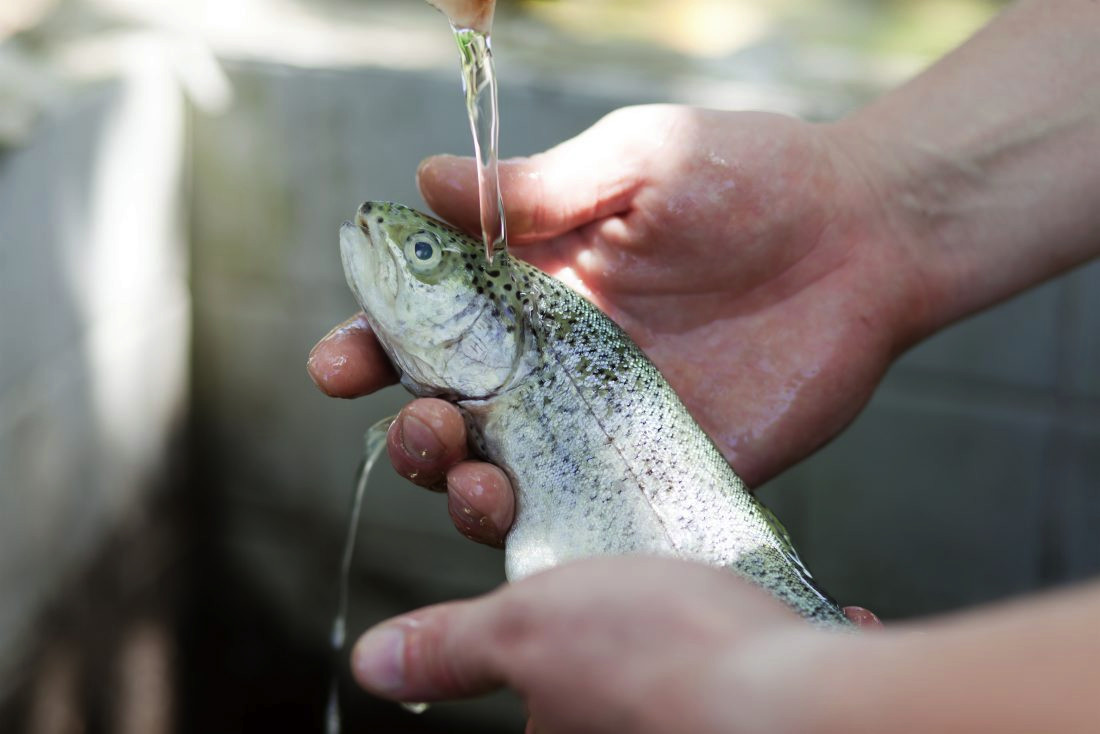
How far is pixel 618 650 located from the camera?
→ 41.1 inches

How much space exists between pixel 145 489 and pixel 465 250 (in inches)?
77.7

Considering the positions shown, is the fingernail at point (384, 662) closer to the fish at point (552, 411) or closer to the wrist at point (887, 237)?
the fish at point (552, 411)

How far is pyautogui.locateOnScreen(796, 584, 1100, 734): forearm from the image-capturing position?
812 millimetres

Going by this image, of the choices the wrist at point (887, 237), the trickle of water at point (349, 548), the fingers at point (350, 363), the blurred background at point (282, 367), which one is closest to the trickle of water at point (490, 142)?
the fingers at point (350, 363)

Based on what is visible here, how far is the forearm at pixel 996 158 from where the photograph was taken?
202 centimetres

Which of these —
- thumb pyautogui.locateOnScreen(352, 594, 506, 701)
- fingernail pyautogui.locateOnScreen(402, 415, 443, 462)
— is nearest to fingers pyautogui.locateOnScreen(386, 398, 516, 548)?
fingernail pyautogui.locateOnScreen(402, 415, 443, 462)

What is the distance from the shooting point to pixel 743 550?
62.1 inches

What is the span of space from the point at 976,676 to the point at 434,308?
0.95 meters

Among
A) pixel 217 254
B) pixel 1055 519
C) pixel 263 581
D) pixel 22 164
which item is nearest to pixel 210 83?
pixel 217 254

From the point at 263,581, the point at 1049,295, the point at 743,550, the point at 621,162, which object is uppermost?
the point at 621,162

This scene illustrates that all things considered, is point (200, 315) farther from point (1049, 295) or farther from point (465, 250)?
point (1049, 295)

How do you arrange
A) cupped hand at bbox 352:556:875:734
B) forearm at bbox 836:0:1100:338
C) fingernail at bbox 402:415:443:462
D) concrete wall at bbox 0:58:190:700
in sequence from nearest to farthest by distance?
cupped hand at bbox 352:556:875:734 → fingernail at bbox 402:415:443:462 → forearm at bbox 836:0:1100:338 → concrete wall at bbox 0:58:190:700

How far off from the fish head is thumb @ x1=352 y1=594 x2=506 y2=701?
19.5 inches

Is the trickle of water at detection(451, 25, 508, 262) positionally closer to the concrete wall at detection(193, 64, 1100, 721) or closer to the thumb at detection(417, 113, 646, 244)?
the thumb at detection(417, 113, 646, 244)
